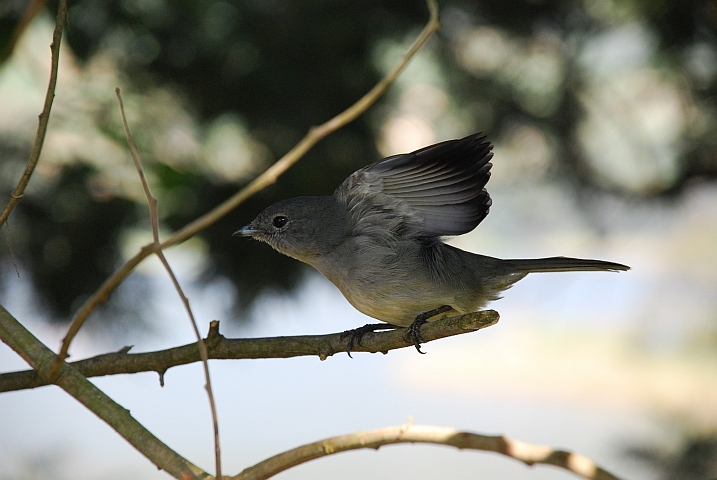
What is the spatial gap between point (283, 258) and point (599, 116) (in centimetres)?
189

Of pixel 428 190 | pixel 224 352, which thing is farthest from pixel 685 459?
pixel 224 352

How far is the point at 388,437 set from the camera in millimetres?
1319

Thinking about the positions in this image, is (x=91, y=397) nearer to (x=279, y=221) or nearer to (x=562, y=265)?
(x=279, y=221)

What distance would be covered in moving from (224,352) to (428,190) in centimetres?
54

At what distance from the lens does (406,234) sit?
1767 millimetres

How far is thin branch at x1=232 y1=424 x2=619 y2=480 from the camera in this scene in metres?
1.25

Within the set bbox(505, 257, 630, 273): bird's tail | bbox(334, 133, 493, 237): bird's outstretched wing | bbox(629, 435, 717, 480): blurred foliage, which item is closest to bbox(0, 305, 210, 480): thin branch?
bbox(334, 133, 493, 237): bird's outstretched wing

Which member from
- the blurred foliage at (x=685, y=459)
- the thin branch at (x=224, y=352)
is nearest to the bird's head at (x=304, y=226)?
the thin branch at (x=224, y=352)

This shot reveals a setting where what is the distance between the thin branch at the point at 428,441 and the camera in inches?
49.4

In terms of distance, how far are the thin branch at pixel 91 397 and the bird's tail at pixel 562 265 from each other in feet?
3.38

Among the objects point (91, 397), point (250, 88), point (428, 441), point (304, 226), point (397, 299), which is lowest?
point (428, 441)

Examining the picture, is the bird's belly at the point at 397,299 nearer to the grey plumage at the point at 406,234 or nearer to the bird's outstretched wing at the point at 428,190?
the grey plumage at the point at 406,234

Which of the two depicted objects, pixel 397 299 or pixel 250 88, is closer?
pixel 397 299

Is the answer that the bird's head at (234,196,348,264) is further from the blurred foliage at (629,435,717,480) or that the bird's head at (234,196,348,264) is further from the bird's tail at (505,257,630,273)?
the blurred foliage at (629,435,717,480)
